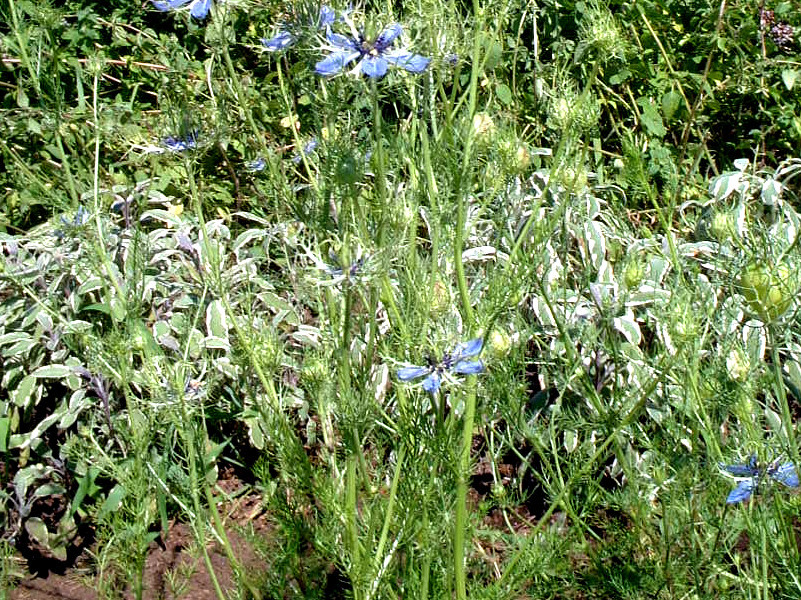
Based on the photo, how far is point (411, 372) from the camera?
144 centimetres

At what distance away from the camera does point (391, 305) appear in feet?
5.09

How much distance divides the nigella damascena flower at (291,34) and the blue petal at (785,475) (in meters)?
1.01

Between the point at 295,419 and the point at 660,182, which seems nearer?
the point at 295,419

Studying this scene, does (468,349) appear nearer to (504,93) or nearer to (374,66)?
(374,66)

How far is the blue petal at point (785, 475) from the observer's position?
5.44 feet

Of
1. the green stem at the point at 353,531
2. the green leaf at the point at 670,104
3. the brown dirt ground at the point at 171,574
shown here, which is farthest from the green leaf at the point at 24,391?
the green leaf at the point at 670,104

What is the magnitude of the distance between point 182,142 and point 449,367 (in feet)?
1.98

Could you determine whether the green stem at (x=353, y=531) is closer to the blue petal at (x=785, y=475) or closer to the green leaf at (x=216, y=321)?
the blue petal at (x=785, y=475)

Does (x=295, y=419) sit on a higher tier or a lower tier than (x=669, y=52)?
lower

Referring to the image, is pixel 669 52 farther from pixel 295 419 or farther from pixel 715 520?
pixel 715 520

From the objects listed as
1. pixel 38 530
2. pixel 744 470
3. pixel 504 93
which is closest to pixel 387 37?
pixel 744 470

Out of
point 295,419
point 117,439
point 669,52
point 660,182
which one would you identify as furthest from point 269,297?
point 669,52

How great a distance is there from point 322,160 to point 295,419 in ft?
3.80

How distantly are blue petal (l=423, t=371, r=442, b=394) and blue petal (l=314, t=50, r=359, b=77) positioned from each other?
45 cm
